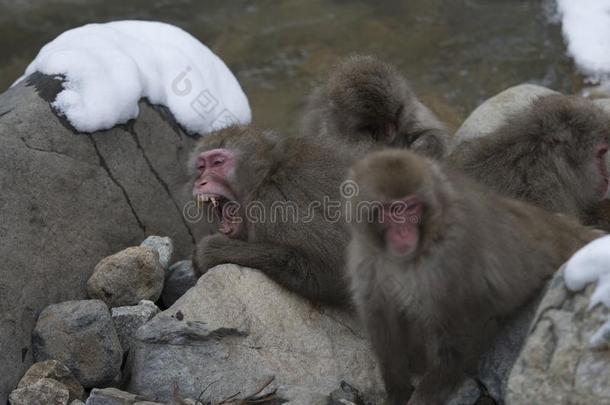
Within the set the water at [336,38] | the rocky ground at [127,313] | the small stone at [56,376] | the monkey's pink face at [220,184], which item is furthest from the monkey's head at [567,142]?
the water at [336,38]

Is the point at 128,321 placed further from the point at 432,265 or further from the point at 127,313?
the point at 432,265

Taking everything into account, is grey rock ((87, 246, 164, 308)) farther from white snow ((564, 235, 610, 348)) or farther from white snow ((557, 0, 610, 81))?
white snow ((557, 0, 610, 81))

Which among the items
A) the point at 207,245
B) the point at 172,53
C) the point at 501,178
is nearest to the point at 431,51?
the point at 172,53

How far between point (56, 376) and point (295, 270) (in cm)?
114

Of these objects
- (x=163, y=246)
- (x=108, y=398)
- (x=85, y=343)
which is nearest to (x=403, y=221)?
(x=108, y=398)

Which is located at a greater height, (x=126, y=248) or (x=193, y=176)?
(x=193, y=176)

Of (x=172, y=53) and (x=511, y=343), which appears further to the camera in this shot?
(x=172, y=53)

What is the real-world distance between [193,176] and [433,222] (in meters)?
1.80

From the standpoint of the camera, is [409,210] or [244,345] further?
[244,345]

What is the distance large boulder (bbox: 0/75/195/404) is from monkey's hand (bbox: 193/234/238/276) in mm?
459

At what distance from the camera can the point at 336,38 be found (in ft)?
34.5

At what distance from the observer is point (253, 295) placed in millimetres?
4766

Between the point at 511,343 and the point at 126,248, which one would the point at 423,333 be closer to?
the point at 511,343

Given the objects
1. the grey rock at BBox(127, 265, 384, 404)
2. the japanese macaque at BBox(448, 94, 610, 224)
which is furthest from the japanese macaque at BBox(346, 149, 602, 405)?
the japanese macaque at BBox(448, 94, 610, 224)
